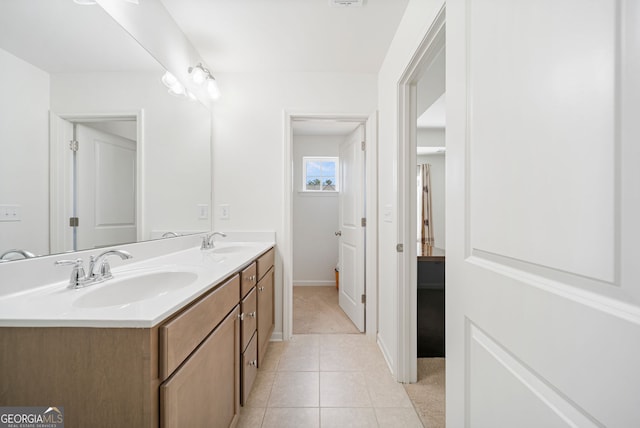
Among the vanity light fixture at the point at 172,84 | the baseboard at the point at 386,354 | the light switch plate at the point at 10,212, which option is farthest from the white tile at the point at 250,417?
the vanity light fixture at the point at 172,84

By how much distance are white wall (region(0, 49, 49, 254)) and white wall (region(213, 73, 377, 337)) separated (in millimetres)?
1311

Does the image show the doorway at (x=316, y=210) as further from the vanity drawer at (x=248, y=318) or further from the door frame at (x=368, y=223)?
the vanity drawer at (x=248, y=318)

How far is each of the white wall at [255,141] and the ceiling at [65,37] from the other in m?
0.90

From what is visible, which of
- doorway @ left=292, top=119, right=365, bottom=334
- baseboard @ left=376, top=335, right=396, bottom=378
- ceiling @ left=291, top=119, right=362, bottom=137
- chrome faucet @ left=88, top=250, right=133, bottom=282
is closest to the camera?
chrome faucet @ left=88, top=250, right=133, bottom=282

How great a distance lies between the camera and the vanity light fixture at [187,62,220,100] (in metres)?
1.87

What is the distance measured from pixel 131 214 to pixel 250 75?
1.58 metres

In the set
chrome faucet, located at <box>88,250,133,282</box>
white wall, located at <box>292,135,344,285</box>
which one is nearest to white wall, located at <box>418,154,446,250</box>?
white wall, located at <box>292,135,344,285</box>

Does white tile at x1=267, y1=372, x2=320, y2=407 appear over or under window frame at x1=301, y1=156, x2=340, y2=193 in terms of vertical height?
under

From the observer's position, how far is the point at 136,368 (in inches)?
25.2

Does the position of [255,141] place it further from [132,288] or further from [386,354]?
[386,354]

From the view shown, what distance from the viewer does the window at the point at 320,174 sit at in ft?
12.8

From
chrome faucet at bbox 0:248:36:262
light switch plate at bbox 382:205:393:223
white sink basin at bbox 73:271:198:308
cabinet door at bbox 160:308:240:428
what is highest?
light switch plate at bbox 382:205:393:223

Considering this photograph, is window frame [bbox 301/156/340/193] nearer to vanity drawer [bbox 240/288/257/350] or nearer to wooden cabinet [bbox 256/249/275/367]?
wooden cabinet [bbox 256/249/275/367]

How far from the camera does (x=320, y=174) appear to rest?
393cm
